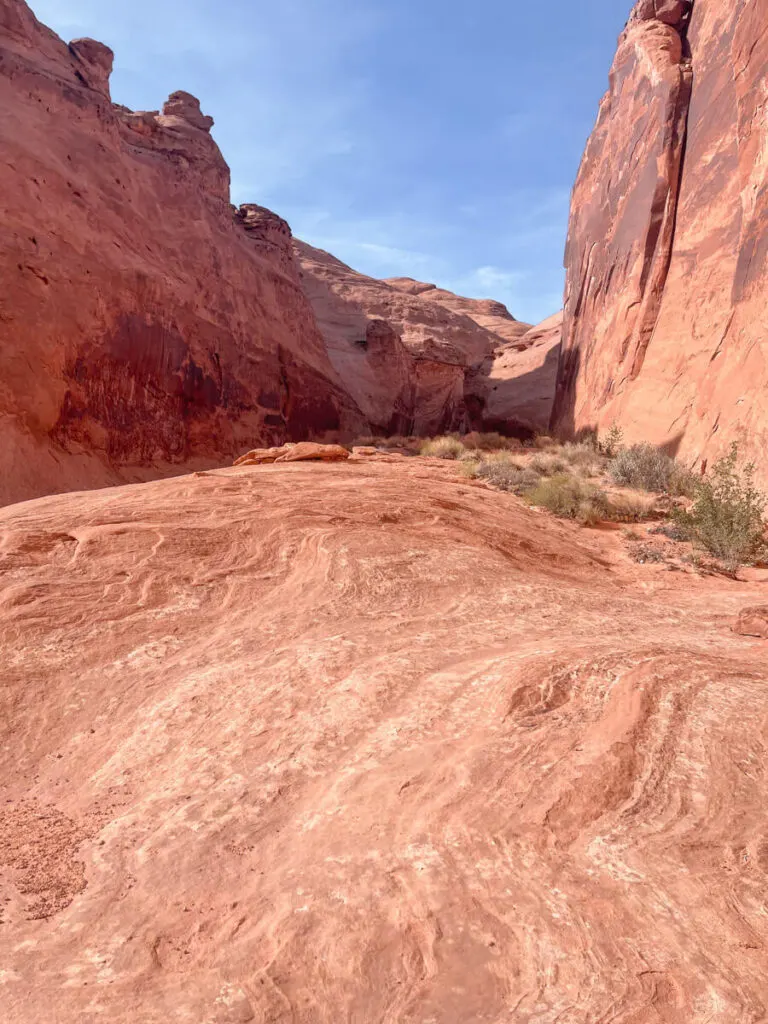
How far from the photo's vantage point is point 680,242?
16109mm

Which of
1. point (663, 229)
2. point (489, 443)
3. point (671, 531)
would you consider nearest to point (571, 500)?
point (671, 531)

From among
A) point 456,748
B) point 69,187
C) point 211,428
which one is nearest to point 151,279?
point 69,187

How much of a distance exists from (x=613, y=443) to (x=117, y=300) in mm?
13501

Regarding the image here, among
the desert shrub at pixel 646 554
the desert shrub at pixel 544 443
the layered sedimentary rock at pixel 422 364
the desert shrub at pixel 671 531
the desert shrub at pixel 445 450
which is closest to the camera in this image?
the desert shrub at pixel 646 554

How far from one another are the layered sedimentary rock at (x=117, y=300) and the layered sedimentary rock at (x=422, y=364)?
24.5 ft

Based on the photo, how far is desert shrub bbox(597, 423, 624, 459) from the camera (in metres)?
16.8

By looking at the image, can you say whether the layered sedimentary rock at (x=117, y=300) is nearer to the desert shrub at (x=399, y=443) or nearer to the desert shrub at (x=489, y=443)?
the desert shrub at (x=399, y=443)

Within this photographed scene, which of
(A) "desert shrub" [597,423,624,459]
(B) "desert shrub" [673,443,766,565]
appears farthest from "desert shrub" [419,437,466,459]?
(B) "desert shrub" [673,443,766,565]

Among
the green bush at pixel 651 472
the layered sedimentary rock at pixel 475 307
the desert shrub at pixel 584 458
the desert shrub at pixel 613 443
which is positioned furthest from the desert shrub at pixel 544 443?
the layered sedimentary rock at pixel 475 307

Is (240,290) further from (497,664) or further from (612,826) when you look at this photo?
(612,826)

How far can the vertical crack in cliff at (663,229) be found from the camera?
16797mm

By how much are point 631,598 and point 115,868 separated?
5.62 meters

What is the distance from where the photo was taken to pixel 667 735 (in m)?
3.56

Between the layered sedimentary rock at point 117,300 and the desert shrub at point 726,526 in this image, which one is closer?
the desert shrub at point 726,526
